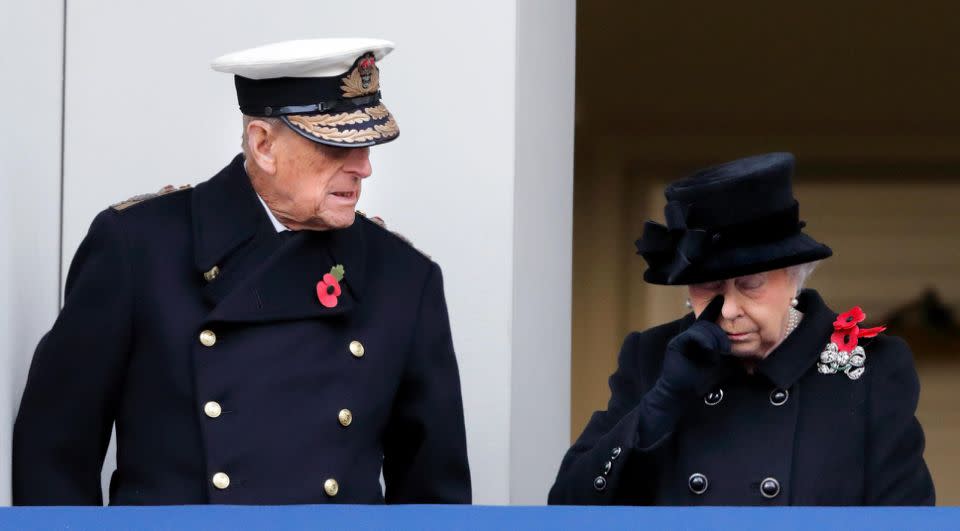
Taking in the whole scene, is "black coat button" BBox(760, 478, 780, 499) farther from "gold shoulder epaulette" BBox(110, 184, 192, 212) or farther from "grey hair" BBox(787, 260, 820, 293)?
"gold shoulder epaulette" BBox(110, 184, 192, 212)

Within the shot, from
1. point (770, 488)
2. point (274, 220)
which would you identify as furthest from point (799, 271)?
point (274, 220)

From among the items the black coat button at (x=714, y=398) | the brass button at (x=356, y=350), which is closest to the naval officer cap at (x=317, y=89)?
the brass button at (x=356, y=350)

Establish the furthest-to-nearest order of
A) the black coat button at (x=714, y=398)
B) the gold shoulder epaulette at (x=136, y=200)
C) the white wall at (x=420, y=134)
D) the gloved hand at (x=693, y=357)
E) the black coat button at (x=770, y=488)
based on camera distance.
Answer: the white wall at (x=420, y=134) < the gold shoulder epaulette at (x=136, y=200) < the black coat button at (x=714, y=398) < the black coat button at (x=770, y=488) < the gloved hand at (x=693, y=357)

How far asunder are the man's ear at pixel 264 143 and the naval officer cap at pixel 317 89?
0.06 feet

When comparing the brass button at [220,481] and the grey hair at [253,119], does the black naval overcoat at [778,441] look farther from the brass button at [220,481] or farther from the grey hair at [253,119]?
the grey hair at [253,119]

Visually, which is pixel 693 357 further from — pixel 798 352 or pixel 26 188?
pixel 26 188

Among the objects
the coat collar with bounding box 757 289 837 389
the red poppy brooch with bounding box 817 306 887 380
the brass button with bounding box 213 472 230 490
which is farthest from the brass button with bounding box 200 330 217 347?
the red poppy brooch with bounding box 817 306 887 380

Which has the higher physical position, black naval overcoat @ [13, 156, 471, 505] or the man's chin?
the man's chin

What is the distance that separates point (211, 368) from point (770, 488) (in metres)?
0.96

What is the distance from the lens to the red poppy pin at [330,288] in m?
3.69

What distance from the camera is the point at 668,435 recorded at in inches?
138

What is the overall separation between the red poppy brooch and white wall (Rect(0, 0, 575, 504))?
912 mm

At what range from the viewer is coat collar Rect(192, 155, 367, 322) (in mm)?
3646

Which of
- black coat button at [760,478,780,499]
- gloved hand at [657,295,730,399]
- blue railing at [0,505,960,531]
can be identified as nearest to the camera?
blue railing at [0,505,960,531]
